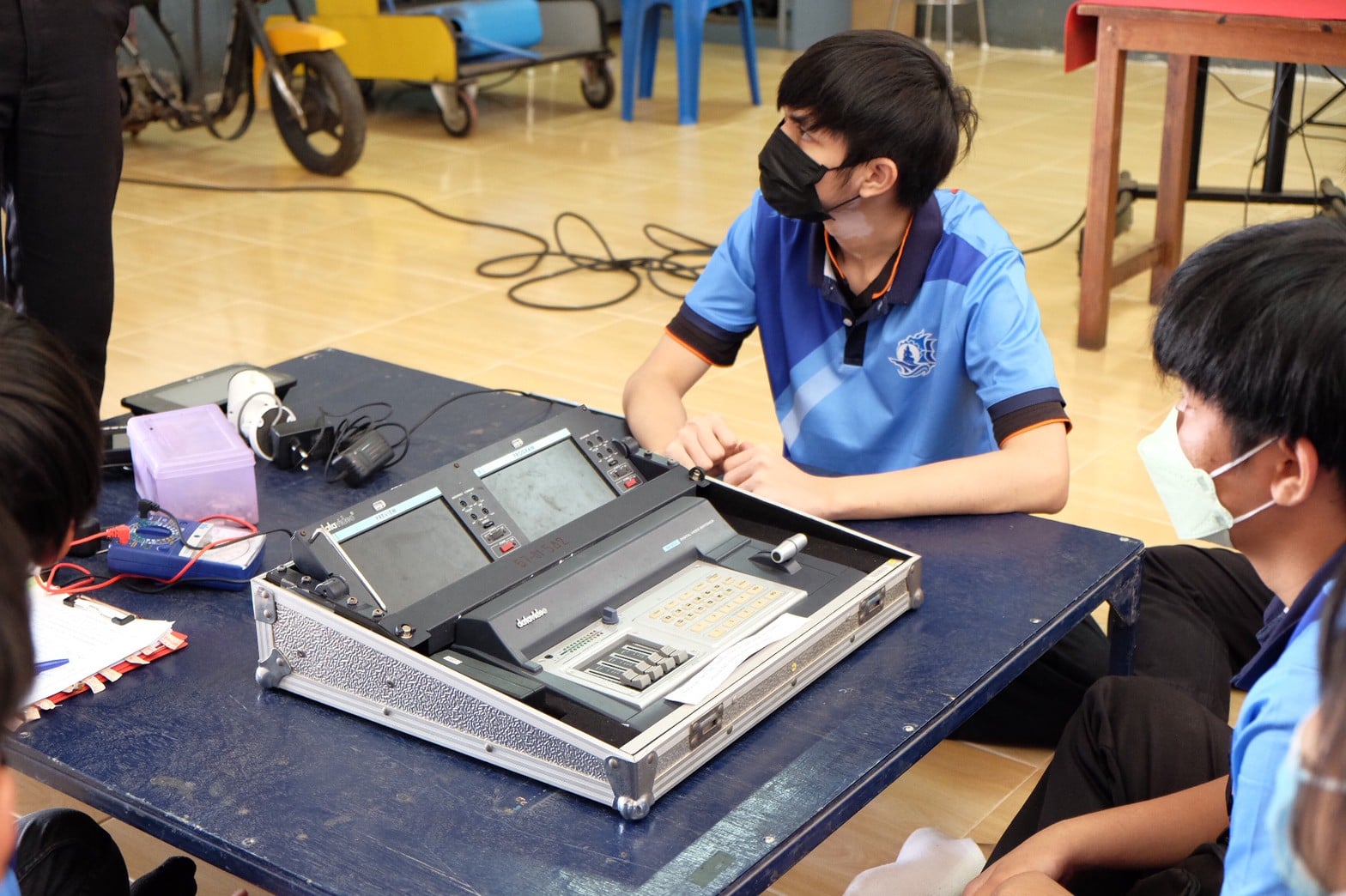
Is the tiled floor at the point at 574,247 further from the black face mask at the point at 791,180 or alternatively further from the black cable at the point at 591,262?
the black face mask at the point at 791,180

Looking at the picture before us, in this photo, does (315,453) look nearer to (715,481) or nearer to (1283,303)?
(715,481)

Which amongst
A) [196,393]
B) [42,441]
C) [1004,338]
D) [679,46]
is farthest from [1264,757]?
[679,46]

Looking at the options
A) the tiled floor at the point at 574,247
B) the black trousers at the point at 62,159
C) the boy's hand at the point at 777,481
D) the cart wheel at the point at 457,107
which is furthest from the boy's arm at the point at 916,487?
the cart wheel at the point at 457,107

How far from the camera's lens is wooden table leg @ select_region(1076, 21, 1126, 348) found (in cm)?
305

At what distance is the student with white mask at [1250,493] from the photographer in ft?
2.64

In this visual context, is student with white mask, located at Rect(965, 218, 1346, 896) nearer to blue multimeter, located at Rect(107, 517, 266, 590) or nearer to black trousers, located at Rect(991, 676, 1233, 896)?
black trousers, located at Rect(991, 676, 1233, 896)

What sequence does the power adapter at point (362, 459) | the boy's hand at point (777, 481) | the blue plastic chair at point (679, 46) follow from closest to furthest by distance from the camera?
1. the boy's hand at point (777, 481)
2. the power adapter at point (362, 459)
3. the blue plastic chair at point (679, 46)

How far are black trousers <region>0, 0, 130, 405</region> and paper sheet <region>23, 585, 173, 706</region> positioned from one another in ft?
2.28

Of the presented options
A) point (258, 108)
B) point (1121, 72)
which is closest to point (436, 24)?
point (258, 108)

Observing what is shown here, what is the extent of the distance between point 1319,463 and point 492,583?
63cm

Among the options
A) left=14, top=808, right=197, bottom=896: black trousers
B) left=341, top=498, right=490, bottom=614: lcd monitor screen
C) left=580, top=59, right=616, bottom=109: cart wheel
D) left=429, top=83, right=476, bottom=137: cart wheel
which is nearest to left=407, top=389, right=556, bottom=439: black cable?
left=341, top=498, right=490, bottom=614: lcd monitor screen

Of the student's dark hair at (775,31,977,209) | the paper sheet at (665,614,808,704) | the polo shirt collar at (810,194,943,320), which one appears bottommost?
the paper sheet at (665,614,808,704)

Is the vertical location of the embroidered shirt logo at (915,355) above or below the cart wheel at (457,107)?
above

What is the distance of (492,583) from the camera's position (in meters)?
1.20
